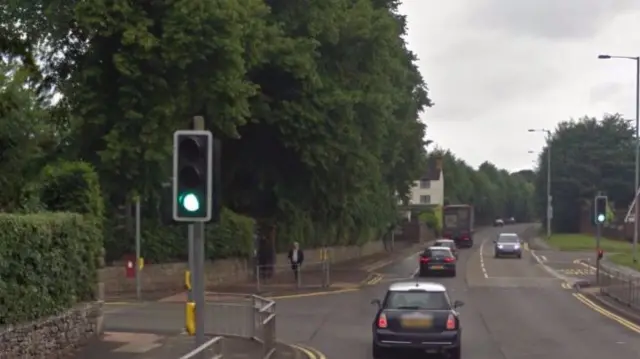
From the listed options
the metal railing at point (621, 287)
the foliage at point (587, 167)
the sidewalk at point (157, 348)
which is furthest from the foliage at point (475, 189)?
the sidewalk at point (157, 348)

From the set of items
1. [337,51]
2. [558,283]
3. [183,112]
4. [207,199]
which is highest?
[337,51]

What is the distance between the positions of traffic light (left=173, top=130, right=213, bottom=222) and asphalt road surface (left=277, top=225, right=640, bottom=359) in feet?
31.3

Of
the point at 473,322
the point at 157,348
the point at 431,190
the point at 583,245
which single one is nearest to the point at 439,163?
the point at 431,190

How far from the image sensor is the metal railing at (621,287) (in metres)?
32.1

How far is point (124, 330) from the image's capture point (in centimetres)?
2330

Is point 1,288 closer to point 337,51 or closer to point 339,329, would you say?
point 339,329

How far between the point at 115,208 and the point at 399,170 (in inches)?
1252

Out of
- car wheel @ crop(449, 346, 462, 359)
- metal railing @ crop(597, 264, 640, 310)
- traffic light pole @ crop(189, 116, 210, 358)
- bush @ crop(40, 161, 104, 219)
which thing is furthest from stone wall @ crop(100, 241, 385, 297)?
traffic light pole @ crop(189, 116, 210, 358)

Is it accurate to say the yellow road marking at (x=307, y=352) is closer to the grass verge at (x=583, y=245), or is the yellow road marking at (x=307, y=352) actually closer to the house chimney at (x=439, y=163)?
the grass verge at (x=583, y=245)

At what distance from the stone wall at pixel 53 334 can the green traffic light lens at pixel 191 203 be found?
191 inches

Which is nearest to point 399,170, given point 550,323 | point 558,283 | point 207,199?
point 558,283

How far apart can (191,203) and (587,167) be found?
10818cm

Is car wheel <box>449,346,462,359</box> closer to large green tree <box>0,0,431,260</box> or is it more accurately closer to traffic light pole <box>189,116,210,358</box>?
traffic light pole <box>189,116,210,358</box>

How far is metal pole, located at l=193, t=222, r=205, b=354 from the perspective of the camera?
1184cm
